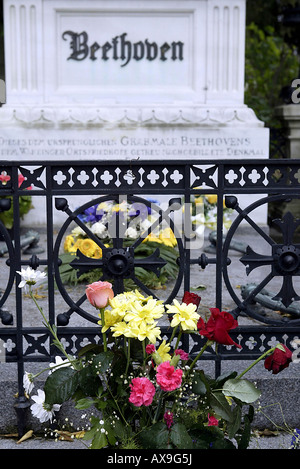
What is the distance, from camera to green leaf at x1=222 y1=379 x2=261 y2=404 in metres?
2.52

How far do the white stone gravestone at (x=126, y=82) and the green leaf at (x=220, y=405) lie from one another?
15.9 feet

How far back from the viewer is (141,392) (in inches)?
94.8

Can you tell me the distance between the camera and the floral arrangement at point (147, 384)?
2463 mm

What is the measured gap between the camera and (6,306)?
459cm

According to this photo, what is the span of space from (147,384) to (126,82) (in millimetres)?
5482

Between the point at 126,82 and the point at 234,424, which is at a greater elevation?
the point at 126,82

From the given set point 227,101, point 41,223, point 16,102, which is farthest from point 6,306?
point 227,101

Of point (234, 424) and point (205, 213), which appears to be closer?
point (234, 424)

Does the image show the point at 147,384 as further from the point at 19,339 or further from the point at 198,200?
the point at 198,200

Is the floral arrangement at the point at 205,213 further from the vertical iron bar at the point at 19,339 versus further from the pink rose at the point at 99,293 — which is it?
the pink rose at the point at 99,293

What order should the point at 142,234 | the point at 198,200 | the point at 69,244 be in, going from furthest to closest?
the point at 198,200 → the point at 69,244 → the point at 142,234

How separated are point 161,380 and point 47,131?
Answer: 520cm

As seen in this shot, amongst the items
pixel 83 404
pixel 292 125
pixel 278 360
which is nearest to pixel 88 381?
pixel 83 404

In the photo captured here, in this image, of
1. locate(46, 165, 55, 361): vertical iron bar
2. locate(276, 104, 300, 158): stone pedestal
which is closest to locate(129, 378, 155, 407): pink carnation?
locate(46, 165, 55, 361): vertical iron bar
